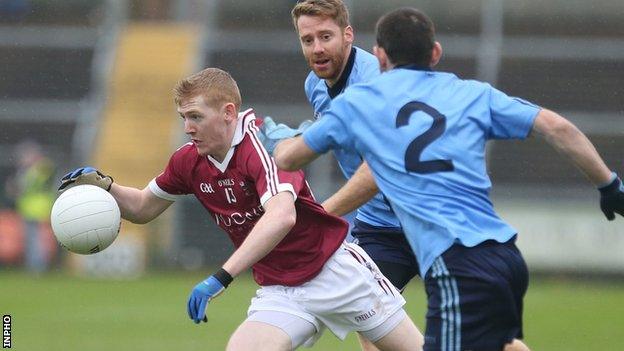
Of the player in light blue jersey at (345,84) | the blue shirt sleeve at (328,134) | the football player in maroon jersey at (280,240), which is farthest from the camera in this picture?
the player in light blue jersey at (345,84)

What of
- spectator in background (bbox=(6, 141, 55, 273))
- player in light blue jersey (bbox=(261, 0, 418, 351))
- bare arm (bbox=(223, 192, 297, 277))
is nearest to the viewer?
bare arm (bbox=(223, 192, 297, 277))

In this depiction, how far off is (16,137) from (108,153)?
1.66m

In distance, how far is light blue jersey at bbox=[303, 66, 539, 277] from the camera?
488 cm

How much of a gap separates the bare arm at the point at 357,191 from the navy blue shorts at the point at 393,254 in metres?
0.59

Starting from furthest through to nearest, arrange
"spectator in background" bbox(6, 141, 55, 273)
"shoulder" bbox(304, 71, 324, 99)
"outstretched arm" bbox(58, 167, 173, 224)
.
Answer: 1. "spectator in background" bbox(6, 141, 55, 273)
2. "shoulder" bbox(304, 71, 324, 99)
3. "outstretched arm" bbox(58, 167, 173, 224)

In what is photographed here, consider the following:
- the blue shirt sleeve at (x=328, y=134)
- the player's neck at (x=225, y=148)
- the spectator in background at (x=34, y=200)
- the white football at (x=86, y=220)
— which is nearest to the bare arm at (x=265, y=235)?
the player's neck at (x=225, y=148)

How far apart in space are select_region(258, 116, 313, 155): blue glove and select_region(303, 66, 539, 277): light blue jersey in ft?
0.98

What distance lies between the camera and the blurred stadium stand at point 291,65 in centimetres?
1922

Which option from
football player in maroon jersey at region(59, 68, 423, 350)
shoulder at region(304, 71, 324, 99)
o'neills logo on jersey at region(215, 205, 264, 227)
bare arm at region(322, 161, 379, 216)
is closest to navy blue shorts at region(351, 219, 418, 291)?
bare arm at region(322, 161, 379, 216)

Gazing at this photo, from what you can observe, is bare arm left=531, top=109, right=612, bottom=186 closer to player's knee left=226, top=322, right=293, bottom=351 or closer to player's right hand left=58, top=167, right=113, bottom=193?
player's knee left=226, top=322, right=293, bottom=351

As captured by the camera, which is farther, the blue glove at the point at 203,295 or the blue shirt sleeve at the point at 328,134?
the blue glove at the point at 203,295

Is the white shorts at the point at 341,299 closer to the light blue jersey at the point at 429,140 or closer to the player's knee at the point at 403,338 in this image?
the player's knee at the point at 403,338

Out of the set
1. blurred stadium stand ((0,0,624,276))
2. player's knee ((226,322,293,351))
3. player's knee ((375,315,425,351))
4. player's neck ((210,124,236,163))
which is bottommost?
blurred stadium stand ((0,0,624,276))

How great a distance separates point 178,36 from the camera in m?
23.8
